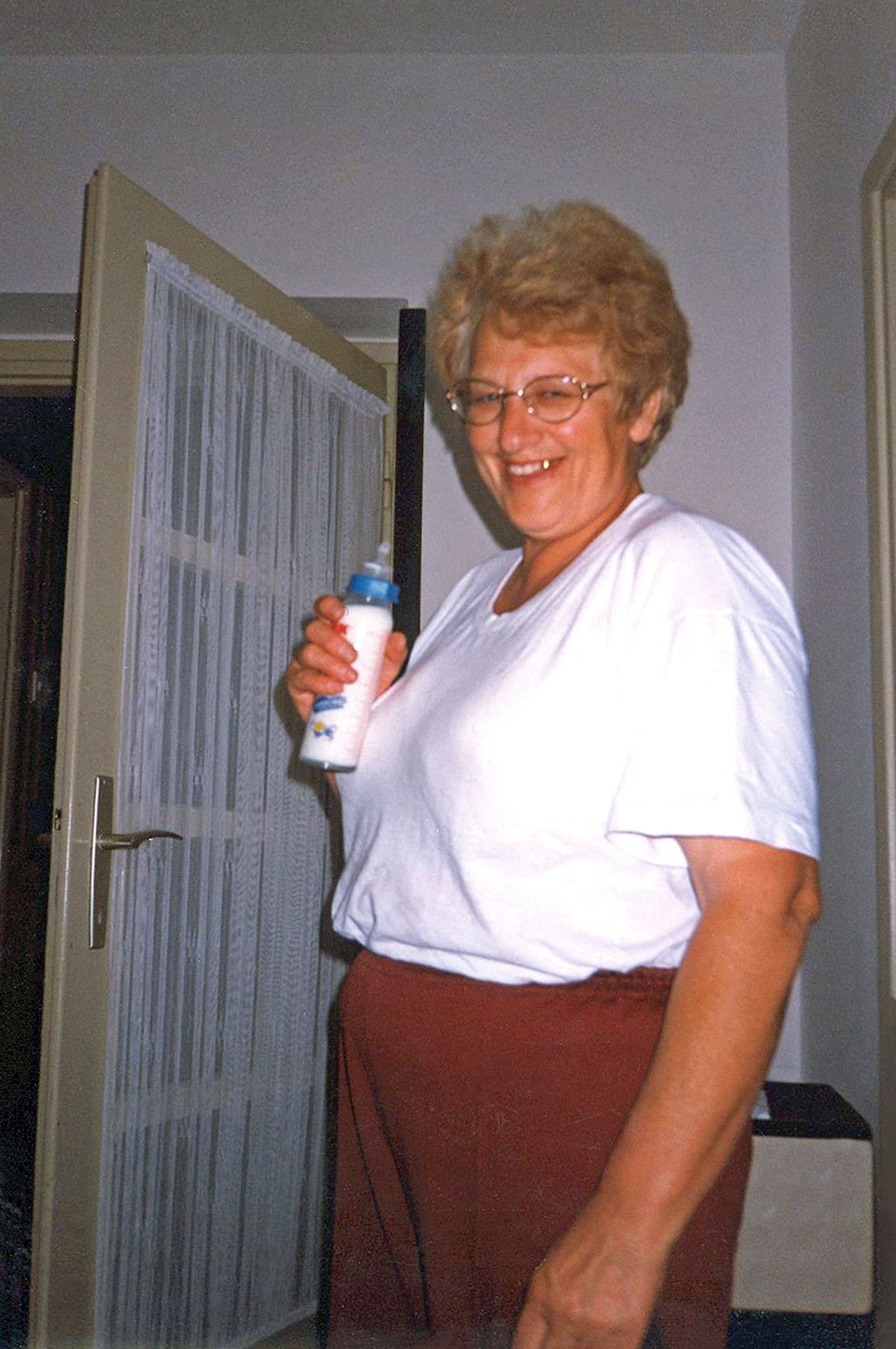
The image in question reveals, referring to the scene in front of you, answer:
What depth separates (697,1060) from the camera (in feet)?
1.97

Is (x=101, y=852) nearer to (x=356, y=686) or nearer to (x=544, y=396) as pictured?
(x=356, y=686)

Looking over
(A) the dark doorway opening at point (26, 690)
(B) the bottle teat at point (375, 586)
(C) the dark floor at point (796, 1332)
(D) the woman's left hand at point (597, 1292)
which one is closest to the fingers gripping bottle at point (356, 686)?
(B) the bottle teat at point (375, 586)

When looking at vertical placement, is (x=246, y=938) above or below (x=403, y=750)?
below

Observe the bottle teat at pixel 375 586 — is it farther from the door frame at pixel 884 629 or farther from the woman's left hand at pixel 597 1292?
the door frame at pixel 884 629

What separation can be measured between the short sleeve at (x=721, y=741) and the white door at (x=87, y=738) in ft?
2.94

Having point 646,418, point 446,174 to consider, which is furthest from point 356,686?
point 446,174

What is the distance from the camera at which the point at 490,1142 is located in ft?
2.38

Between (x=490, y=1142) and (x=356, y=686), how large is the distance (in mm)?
331

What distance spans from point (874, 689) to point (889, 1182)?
55 cm

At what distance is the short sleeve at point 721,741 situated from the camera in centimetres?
61

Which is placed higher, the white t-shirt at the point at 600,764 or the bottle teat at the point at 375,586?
the bottle teat at the point at 375,586

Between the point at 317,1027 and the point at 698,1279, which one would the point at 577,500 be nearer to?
the point at 698,1279

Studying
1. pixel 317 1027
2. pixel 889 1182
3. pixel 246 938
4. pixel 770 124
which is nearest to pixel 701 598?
pixel 889 1182

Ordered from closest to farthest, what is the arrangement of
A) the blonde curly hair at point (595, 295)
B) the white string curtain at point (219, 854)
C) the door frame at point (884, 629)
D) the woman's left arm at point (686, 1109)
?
the woman's left arm at point (686, 1109) → the blonde curly hair at point (595, 295) → the door frame at point (884, 629) → the white string curtain at point (219, 854)
